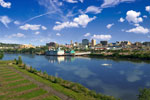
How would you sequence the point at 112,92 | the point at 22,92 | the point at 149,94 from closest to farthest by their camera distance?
the point at 149,94
the point at 22,92
the point at 112,92

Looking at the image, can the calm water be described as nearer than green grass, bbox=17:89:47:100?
No

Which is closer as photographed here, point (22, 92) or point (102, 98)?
point (102, 98)

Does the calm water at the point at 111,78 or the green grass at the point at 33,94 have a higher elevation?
the green grass at the point at 33,94

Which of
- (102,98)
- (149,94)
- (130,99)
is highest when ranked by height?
(149,94)

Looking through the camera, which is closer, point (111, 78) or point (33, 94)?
point (33, 94)

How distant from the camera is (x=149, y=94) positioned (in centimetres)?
981

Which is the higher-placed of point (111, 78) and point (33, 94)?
point (33, 94)

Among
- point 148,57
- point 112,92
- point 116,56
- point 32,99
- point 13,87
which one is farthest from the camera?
point 116,56

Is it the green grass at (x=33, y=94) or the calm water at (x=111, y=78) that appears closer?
the green grass at (x=33, y=94)

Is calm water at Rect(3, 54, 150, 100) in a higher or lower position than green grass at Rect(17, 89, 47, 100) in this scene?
lower

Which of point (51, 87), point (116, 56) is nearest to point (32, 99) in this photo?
point (51, 87)

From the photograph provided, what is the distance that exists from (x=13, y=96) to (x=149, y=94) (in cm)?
1504

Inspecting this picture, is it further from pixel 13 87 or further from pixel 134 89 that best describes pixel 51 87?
pixel 134 89

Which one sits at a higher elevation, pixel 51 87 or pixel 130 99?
pixel 51 87
